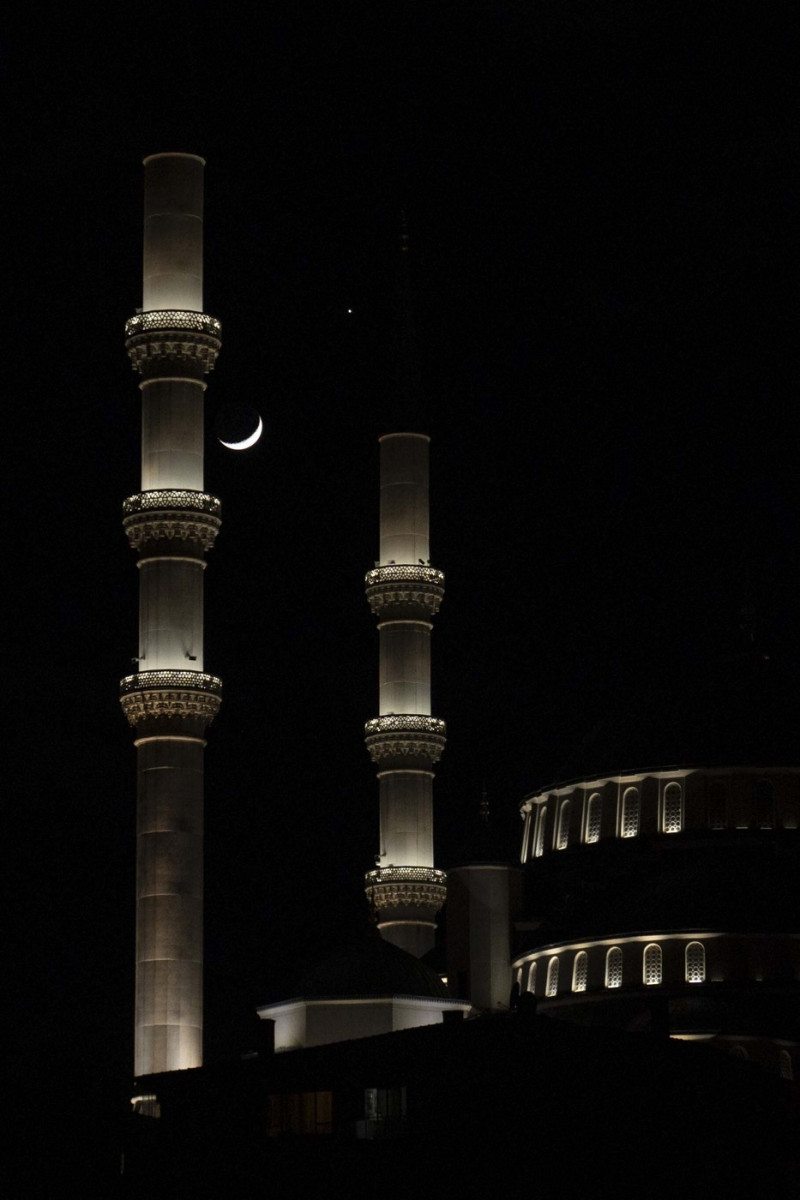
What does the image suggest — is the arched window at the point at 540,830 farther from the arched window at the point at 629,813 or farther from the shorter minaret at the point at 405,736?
the shorter minaret at the point at 405,736

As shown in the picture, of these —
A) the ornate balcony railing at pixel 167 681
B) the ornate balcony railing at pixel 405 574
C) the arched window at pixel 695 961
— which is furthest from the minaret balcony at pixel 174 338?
the arched window at pixel 695 961

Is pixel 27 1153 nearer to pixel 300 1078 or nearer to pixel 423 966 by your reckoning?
pixel 300 1078

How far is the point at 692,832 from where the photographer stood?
84562 mm

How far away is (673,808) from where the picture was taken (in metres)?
85.4

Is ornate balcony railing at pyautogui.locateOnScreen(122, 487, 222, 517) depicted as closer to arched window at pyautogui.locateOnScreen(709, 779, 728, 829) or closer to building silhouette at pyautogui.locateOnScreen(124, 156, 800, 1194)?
building silhouette at pyautogui.locateOnScreen(124, 156, 800, 1194)

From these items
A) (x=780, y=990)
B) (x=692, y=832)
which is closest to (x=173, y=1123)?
(x=780, y=990)

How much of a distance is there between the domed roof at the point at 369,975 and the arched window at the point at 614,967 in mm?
5061

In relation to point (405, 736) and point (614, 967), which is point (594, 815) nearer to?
point (405, 736)

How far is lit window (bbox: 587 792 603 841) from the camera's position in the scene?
283 feet

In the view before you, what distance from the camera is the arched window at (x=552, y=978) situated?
81000mm

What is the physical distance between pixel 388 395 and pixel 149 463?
12408mm

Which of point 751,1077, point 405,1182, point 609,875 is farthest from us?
point 609,875

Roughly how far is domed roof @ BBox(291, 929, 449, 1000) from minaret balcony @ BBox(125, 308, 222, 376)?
A: 15008 mm

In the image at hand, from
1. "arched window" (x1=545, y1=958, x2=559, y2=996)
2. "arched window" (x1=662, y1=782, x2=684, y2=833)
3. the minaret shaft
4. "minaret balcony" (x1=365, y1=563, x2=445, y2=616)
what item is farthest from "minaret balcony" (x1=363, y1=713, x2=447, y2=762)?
the minaret shaft
